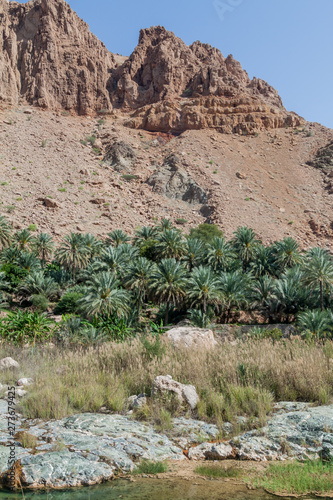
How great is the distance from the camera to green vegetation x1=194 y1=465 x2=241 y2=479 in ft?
17.5

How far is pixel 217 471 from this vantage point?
5.39 meters

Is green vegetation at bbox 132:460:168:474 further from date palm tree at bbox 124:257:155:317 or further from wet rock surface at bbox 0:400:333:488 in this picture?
date palm tree at bbox 124:257:155:317

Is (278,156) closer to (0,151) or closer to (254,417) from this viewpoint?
(0,151)

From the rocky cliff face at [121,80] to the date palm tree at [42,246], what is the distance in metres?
35.3

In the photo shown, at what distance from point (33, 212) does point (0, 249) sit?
8.65 m

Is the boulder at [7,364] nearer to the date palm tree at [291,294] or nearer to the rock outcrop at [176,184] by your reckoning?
the date palm tree at [291,294]

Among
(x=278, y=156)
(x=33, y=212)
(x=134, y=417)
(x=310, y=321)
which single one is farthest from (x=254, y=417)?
(x=278, y=156)

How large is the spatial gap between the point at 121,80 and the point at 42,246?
47897 millimetres

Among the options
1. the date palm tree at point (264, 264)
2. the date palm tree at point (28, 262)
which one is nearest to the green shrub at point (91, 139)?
the date palm tree at point (28, 262)

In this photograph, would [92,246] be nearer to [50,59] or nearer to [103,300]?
[103,300]

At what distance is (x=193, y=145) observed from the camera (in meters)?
65.6

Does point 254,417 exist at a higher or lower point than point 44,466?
higher

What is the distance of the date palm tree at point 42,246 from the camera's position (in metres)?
41.8

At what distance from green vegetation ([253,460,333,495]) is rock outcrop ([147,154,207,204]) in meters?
52.2
